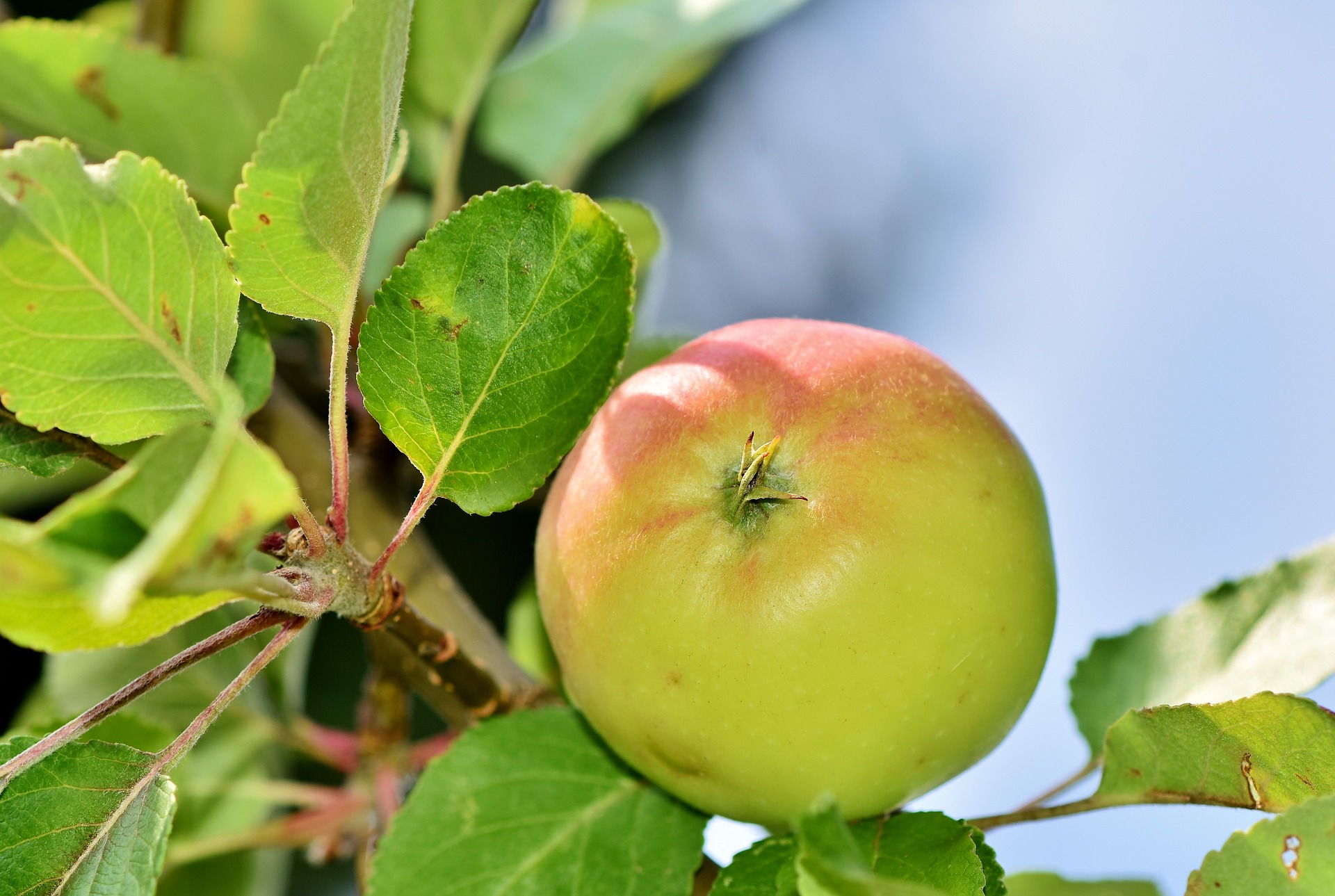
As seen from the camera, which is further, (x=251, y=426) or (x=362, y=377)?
(x=251, y=426)

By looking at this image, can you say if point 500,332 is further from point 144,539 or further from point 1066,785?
point 1066,785

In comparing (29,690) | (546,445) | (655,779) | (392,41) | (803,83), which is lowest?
(29,690)

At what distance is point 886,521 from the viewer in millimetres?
438

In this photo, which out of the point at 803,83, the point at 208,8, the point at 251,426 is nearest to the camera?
the point at 251,426

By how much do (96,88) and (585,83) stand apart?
366 mm

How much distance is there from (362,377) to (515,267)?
74 millimetres

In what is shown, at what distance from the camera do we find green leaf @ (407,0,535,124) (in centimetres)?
80

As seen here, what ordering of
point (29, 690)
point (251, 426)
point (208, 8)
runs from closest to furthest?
point (251, 426), point (208, 8), point (29, 690)

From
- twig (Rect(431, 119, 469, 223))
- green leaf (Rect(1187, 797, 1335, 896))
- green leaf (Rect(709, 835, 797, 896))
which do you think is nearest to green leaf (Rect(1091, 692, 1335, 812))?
green leaf (Rect(1187, 797, 1335, 896))

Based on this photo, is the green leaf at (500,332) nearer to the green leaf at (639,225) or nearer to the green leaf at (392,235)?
the green leaf at (639,225)

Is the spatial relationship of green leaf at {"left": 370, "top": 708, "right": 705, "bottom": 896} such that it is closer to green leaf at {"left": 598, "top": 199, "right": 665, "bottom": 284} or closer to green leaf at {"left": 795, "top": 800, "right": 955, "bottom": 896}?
green leaf at {"left": 795, "top": 800, "right": 955, "bottom": 896}

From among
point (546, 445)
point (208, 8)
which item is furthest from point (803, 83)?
point (546, 445)

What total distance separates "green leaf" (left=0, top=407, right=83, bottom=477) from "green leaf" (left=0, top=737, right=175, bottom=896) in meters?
0.11

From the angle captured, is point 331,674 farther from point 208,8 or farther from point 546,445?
point 546,445
